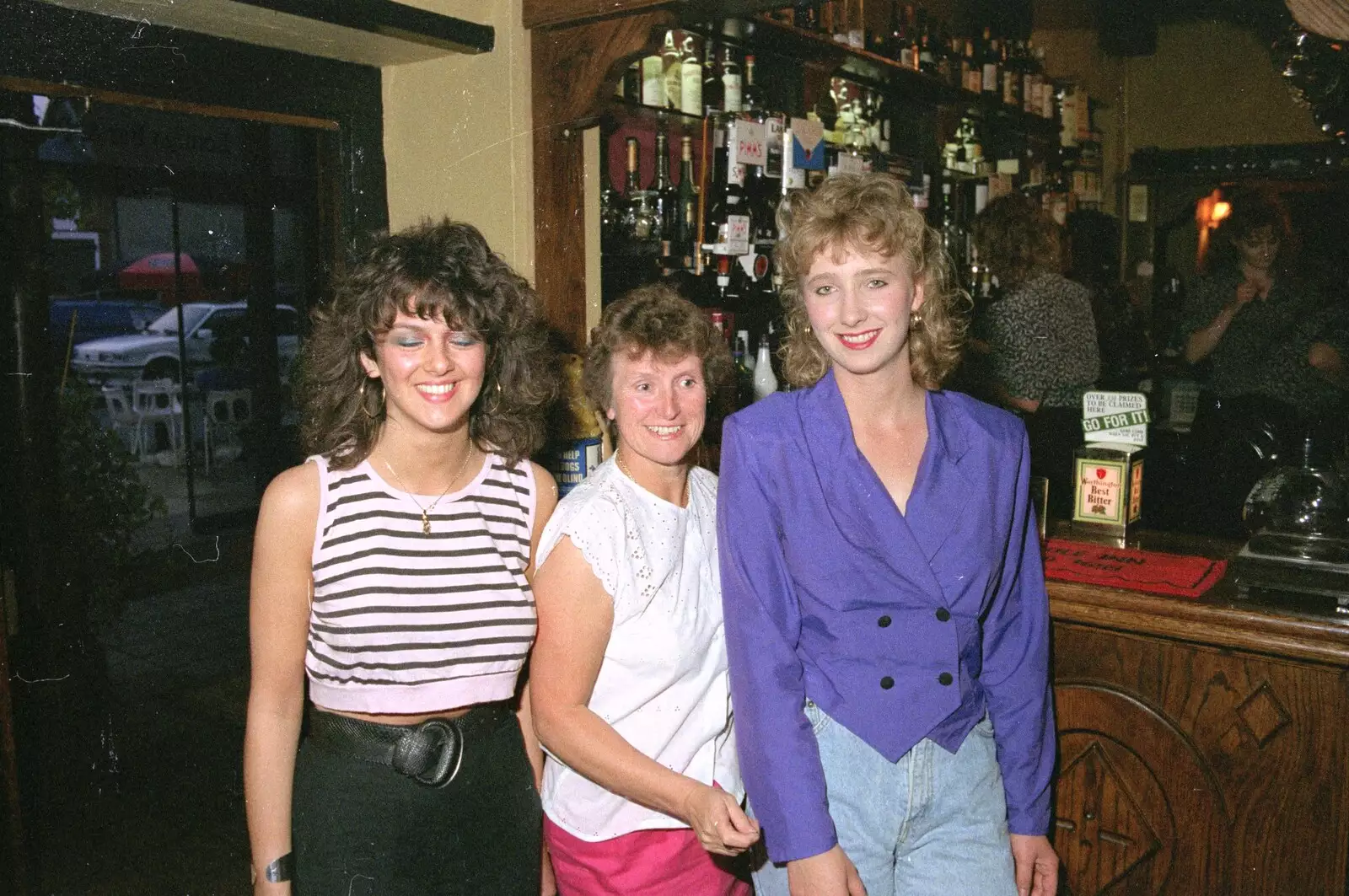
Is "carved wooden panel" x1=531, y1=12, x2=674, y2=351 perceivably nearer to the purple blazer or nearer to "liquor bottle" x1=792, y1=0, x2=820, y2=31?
the purple blazer

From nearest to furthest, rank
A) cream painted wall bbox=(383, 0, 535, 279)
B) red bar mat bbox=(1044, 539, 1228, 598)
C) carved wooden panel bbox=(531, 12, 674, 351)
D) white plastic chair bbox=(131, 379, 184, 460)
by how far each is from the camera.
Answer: red bar mat bbox=(1044, 539, 1228, 598) → carved wooden panel bbox=(531, 12, 674, 351) → cream painted wall bbox=(383, 0, 535, 279) → white plastic chair bbox=(131, 379, 184, 460)

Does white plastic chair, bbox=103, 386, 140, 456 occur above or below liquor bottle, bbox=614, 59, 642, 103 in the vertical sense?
below

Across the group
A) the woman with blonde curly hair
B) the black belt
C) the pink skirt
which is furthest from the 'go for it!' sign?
the black belt

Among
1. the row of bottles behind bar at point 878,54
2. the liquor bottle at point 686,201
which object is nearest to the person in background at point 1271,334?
the row of bottles behind bar at point 878,54

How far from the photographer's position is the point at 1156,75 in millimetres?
7457

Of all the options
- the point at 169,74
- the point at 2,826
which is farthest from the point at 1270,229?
the point at 2,826

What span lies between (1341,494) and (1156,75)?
6218mm

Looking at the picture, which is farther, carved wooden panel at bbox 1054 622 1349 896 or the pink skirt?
carved wooden panel at bbox 1054 622 1349 896

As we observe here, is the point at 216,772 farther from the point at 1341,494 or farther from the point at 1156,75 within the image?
the point at 1156,75

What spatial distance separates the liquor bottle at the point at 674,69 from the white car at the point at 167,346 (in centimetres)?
134

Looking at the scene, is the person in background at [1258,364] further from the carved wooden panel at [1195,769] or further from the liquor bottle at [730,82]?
the liquor bottle at [730,82]

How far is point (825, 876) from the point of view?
151 cm

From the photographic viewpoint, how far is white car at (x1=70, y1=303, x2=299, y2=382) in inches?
102

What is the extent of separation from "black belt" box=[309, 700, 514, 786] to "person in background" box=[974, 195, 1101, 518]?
281cm
